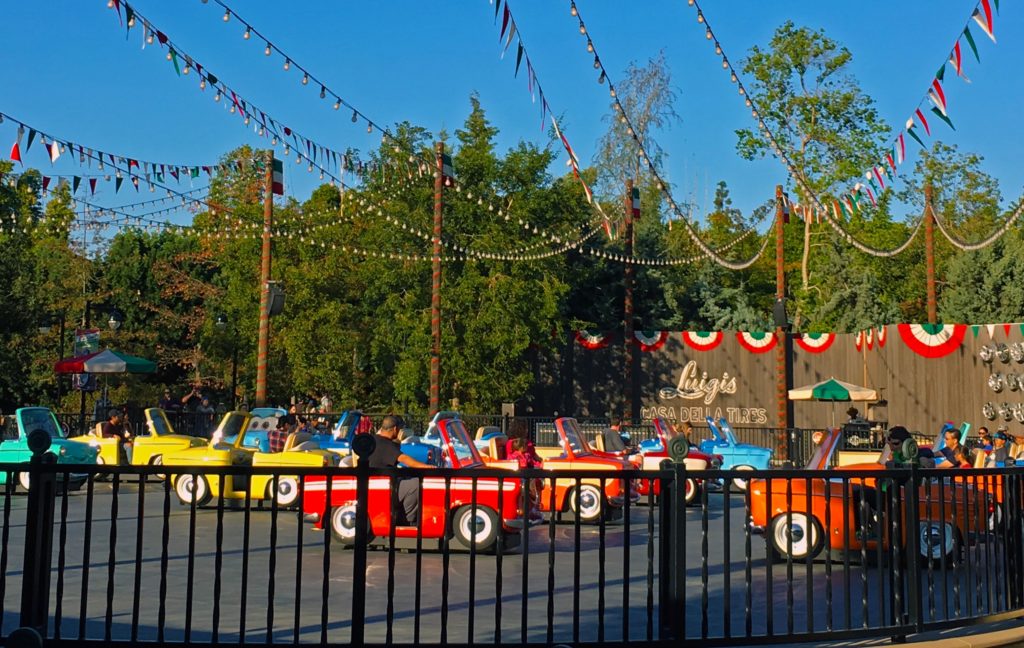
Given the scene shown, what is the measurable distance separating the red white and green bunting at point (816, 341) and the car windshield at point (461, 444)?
27.6 m

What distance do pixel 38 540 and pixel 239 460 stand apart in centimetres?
1074

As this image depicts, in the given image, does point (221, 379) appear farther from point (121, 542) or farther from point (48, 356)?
point (121, 542)

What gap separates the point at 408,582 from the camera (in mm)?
9742

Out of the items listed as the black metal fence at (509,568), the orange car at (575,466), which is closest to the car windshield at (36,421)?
the black metal fence at (509,568)

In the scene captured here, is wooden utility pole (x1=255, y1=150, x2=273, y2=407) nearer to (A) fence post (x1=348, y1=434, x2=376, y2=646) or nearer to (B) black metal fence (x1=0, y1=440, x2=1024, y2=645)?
(B) black metal fence (x1=0, y1=440, x2=1024, y2=645)

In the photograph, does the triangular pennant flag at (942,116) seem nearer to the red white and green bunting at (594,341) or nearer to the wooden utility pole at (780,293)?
the wooden utility pole at (780,293)

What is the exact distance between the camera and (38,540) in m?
6.32

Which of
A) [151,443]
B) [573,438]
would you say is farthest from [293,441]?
[573,438]

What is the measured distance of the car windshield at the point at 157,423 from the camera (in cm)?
1966

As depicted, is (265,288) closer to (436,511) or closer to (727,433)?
(727,433)

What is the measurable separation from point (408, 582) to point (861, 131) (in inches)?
1717

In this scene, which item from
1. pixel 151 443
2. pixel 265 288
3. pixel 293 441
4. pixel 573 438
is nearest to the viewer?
pixel 573 438

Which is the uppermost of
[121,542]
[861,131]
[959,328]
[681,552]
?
[861,131]

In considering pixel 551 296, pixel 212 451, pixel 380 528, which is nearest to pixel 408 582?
pixel 380 528
